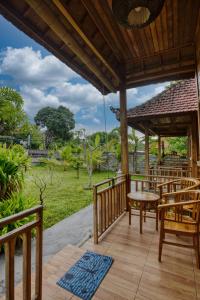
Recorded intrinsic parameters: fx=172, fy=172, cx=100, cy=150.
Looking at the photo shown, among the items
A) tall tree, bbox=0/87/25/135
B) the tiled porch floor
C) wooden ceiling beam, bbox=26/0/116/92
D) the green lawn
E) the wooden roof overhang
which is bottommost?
the green lawn

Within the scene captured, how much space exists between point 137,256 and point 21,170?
9.26ft

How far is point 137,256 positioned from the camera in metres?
2.36

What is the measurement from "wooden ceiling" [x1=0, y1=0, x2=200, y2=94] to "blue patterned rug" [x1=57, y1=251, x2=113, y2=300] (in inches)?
114

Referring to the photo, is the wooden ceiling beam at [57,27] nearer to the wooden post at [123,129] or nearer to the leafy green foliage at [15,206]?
the wooden post at [123,129]

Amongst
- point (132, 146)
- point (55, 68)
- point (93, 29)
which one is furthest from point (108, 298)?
A: point (55, 68)

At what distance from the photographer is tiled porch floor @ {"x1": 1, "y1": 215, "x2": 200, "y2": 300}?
68.3 inches

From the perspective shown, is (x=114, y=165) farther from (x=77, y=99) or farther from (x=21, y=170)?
(x=77, y=99)

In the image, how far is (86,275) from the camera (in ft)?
6.53

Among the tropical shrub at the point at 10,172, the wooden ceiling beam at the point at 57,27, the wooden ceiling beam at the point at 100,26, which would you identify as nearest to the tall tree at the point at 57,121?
the tropical shrub at the point at 10,172

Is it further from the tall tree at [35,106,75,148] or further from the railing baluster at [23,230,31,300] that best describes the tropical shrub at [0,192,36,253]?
the tall tree at [35,106,75,148]

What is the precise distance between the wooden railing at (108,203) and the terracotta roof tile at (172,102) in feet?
9.31

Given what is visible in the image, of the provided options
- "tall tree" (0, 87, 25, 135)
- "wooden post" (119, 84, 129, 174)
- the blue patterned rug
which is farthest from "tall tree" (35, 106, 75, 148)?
the blue patterned rug

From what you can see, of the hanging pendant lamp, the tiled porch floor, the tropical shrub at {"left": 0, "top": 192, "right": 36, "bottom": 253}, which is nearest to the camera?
the hanging pendant lamp

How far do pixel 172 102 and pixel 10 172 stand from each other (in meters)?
5.21
